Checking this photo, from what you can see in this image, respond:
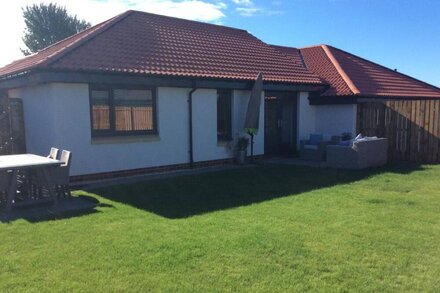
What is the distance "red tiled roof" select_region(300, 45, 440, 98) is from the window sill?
7.80m

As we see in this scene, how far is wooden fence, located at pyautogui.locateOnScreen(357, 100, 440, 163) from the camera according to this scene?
43.1 ft

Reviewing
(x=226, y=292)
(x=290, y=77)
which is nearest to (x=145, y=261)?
(x=226, y=292)

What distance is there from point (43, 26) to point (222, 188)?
135 ft

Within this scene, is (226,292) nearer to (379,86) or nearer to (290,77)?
(290,77)

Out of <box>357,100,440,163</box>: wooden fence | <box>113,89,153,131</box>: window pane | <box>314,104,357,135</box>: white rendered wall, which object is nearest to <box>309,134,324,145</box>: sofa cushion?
<box>314,104,357,135</box>: white rendered wall

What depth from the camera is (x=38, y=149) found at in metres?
10.7

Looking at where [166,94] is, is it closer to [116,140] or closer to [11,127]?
[116,140]

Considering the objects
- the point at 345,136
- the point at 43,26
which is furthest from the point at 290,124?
the point at 43,26

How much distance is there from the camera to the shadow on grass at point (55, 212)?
6.79m

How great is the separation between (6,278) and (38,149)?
23.5 feet

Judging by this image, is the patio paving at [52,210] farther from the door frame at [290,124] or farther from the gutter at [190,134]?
the door frame at [290,124]

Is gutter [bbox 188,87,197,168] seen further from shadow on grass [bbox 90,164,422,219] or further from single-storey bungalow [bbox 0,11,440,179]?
shadow on grass [bbox 90,164,422,219]

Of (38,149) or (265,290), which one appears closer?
(265,290)

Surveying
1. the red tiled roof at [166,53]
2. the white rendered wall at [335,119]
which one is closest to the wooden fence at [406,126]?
the white rendered wall at [335,119]
